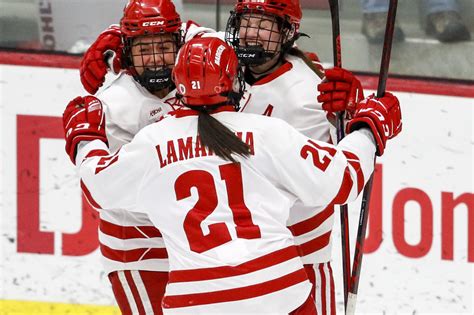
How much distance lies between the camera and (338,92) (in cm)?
315

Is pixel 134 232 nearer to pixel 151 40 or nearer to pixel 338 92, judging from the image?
pixel 151 40

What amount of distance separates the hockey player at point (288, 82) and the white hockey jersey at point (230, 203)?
1.41 ft

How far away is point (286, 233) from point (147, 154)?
1.18ft

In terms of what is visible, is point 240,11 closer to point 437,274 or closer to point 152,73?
point 152,73

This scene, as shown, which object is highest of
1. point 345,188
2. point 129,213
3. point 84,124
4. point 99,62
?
point 99,62

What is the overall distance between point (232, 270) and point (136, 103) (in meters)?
0.67

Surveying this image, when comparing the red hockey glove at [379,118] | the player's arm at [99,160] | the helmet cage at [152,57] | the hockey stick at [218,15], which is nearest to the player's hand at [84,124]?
the player's arm at [99,160]

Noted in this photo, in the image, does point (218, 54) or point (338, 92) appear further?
point (338, 92)

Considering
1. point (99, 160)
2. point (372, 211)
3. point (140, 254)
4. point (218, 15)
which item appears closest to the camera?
point (99, 160)

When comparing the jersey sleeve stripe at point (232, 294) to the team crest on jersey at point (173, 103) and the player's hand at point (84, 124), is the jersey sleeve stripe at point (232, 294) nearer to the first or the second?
the player's hand at point (84, 124)

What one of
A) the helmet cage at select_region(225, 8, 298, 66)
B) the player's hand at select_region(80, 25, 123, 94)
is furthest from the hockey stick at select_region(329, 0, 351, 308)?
the player's hand at select_region(80, 25, 123, 94)

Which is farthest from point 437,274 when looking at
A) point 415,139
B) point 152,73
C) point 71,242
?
point 152,73

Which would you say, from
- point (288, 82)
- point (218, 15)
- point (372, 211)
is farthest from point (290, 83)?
point (218, 15)

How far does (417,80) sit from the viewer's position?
14.3 ft
